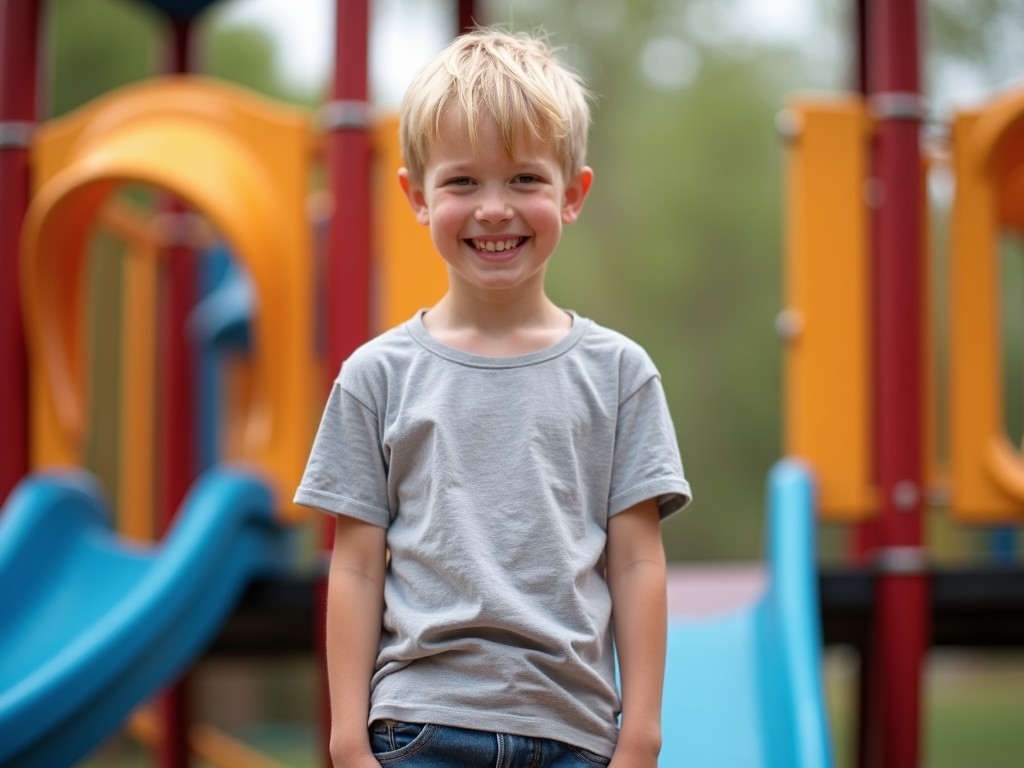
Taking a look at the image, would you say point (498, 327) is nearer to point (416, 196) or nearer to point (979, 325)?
point (416, 196)

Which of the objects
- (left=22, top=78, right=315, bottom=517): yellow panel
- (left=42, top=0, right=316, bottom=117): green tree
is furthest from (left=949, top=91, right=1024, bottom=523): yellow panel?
(left=42, top=0, right=316, bottom=117): green tree

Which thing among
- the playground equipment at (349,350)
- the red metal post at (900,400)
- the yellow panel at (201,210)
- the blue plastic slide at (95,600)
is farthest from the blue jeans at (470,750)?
the yellow panel at (201,210)

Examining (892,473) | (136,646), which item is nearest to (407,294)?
(136,646)

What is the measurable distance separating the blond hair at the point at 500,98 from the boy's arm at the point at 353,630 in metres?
0.50

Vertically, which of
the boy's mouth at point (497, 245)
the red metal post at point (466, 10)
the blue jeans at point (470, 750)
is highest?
the red metal post at point (466, 10)

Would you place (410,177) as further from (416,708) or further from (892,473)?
(892,473)

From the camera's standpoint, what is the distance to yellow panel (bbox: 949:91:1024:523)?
3.65 m

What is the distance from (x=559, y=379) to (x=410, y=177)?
35 centimetres

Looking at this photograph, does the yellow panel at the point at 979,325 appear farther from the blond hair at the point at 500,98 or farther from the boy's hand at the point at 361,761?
the boy's hand at the point at 361,761

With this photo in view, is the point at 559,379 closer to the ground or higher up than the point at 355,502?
higher up

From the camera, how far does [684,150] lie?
16.4 meters

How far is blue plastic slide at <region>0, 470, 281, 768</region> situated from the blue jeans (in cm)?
159

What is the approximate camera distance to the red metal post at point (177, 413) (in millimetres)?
4910

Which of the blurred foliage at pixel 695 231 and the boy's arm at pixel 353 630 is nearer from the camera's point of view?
the boy's arm at pixel 353 630
